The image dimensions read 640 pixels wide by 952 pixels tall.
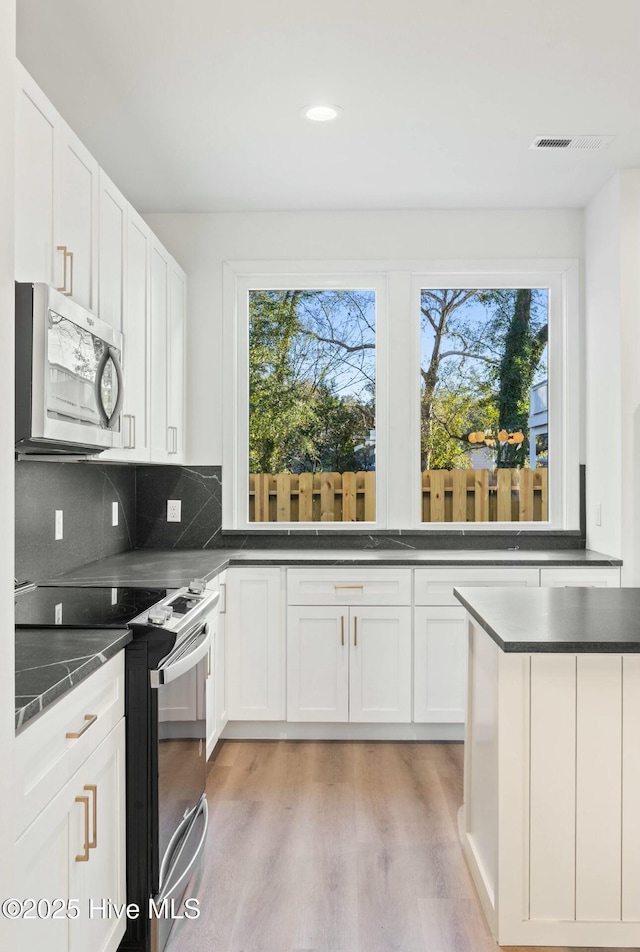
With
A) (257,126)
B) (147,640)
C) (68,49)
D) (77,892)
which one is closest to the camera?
(77,892)

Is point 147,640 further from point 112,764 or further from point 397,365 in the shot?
point 397,365

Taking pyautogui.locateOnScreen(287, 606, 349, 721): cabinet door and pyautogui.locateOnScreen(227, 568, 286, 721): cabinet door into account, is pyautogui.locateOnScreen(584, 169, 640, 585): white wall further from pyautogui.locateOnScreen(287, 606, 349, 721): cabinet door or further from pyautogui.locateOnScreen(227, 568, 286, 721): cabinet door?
pyautogui.locateOnScreen(227, 568, 286, 721): cabinet door

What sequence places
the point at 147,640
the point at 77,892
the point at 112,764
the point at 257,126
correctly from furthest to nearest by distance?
the point at 257,126 < the point at 147,640 < the point at 112,764 < the point at 77,892

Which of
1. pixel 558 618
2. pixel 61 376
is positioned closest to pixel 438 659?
pixel 558 618

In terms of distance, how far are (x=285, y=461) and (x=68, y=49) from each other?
2272 millimetres

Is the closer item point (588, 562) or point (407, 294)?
point (588, 562)

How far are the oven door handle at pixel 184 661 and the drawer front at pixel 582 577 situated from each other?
1.83 meters

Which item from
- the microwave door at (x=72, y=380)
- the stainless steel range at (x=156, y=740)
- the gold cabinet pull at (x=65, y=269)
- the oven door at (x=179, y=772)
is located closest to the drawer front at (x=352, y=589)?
the oven door at (x=179, y=772)

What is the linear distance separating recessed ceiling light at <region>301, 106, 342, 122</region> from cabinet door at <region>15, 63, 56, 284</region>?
3.56ft

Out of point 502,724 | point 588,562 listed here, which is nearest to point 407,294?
point 588,562

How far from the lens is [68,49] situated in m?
2.48

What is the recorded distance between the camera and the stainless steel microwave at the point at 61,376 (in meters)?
1.82

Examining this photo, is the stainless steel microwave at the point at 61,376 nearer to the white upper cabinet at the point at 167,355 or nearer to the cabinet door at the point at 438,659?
the white upper cabinet at the point at 167,355

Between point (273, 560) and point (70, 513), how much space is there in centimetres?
97
